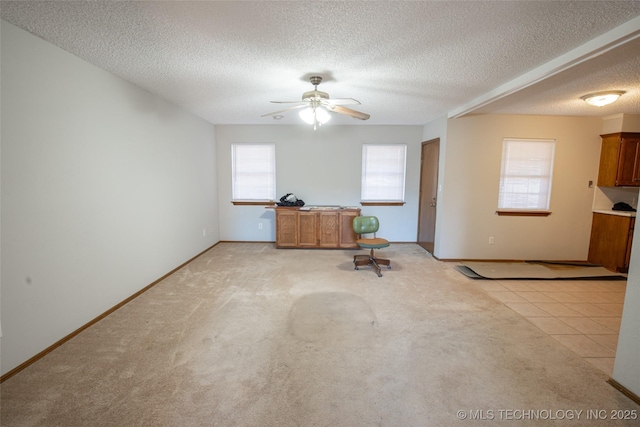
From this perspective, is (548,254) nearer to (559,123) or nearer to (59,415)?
(559,123)

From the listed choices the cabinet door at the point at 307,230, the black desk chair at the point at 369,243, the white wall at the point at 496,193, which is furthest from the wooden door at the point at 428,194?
the cabinet door at the point at 307,230

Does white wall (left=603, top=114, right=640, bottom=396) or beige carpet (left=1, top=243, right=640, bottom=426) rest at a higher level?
white wall (left=603, top=114, right=640, bottom=396)

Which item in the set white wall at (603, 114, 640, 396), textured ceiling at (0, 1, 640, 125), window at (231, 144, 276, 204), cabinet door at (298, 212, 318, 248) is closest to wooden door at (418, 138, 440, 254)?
textured ceiling at (0, 1, 640, 125)

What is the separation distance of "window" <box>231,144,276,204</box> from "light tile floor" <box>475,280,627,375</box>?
13.3ft

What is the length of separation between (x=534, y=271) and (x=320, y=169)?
3.93m

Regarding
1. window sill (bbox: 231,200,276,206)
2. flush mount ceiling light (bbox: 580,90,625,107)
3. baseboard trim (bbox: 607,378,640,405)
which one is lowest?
baseboard trim (bbox: 607,378,640,405)

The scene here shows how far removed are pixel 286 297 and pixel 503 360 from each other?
2.12 m

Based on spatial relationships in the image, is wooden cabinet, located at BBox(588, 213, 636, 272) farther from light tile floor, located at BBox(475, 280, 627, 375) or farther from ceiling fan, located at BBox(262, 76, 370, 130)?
ceiling fan, located at BBox(262, 76, 370, 130)

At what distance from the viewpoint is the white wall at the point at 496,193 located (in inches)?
177

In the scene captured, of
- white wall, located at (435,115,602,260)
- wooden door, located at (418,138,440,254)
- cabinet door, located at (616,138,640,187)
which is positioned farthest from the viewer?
wooden door, located at (418,138,440,254)

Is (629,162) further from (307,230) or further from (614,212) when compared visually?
(307,230)

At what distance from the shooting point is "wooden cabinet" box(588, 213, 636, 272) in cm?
413

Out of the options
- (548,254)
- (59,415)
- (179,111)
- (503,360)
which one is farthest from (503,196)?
(59,415)

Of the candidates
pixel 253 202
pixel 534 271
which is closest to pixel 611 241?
pixel 534 271
